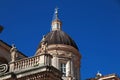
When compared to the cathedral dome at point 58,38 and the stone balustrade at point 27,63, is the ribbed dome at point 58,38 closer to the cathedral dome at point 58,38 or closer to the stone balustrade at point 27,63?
the cathedral dome at point 58,38

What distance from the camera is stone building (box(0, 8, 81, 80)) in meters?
21.9

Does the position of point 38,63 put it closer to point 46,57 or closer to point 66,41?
point 46,57

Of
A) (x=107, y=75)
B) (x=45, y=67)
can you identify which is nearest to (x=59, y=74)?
(x=45, y=67)

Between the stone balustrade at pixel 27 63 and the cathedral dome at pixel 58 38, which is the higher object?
the cathedral dome at pixel 58 38

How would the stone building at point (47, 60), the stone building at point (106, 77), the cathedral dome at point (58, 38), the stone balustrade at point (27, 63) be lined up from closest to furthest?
the stone building at point (47, 60), the stone balustrade at point (27, 63), the stone building at point (106, 77), the cathedral dome at point (58, 38)

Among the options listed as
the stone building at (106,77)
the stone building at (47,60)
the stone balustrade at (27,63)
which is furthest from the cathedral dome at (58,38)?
the stone balustrade at (27,63)

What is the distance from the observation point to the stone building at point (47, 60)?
21.9 metres

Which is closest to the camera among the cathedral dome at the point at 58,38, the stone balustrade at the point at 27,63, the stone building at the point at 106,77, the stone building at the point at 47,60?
the stone building at the point at 47,60

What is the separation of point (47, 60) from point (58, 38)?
577 inches

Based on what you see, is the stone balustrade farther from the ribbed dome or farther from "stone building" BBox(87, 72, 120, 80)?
the ribbed dome

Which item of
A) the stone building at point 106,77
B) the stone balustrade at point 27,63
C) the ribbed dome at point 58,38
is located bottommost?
the stone balustrade at point 27,63

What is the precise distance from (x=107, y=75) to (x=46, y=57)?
1190 centimetres

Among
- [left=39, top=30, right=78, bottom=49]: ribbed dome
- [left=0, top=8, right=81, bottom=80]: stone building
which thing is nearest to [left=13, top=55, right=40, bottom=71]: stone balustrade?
[left=0, top=8, right=81, bottom=80]: stone building

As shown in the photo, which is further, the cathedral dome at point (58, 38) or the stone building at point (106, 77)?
the cathedral dome at point (58, 38)
